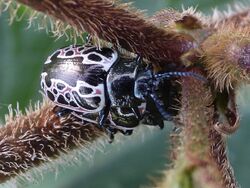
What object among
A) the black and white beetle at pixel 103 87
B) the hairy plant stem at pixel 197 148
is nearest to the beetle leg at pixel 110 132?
the black and white beetle at pixel 103 87

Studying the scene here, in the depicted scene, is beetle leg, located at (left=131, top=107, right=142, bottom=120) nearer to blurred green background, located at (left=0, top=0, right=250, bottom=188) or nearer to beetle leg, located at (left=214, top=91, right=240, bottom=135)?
beetle leg, located at (left=214, top=91, right=240, bottom=135)

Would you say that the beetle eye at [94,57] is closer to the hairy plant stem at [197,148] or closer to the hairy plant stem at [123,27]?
the hairy plant stem at [123,27]

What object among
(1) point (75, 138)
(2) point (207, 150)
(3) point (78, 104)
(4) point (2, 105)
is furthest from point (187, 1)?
(2) point (207, 150)

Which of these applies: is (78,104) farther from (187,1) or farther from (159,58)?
(187,1)

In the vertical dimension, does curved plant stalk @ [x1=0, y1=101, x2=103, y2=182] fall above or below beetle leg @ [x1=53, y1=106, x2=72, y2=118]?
below

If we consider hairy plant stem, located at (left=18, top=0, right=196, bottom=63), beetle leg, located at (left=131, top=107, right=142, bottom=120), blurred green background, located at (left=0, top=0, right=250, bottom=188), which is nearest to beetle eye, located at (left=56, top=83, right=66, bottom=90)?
beetle leg, located at (left=131, top=107, right=142, bottom=120)

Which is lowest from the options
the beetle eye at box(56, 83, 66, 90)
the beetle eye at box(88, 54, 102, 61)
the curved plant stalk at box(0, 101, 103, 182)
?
the curved plant stalk at box(0, 101, 103, 182)
